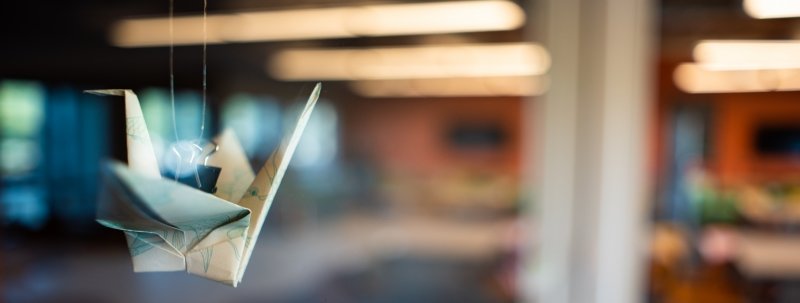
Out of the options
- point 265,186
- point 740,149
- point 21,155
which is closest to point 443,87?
point 740,149

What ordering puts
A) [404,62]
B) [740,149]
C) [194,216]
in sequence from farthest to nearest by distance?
[404,62], [740,149], [194,216]

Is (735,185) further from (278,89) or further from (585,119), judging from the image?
(278,89)

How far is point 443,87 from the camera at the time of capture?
290 inches

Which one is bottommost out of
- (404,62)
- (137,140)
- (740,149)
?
(740,149)

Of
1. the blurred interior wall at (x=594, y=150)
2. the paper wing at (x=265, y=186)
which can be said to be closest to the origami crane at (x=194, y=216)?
the paper wing at (x=265, y=186)

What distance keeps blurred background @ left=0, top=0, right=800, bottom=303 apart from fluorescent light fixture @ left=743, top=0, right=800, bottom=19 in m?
0.01

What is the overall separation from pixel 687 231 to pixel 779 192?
3.36 ft

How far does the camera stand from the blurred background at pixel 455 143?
1487 millimetres

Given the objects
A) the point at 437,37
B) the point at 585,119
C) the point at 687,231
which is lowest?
the point at 687,231

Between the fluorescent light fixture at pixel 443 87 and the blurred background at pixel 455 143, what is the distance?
51 mm

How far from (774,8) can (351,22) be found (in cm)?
244

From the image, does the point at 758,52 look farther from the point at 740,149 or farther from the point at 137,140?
the point at 740,149

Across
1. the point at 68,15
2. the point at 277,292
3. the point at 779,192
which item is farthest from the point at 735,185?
the point at 68,15

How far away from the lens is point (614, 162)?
1.46 meters
